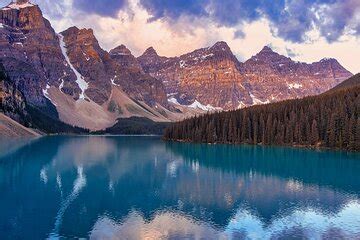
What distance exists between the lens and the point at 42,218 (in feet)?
133

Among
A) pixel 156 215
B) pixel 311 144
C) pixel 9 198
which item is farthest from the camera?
pixel 311 144

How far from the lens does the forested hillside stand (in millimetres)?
139625

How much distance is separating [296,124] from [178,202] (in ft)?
380

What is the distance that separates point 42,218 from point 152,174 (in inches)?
1437

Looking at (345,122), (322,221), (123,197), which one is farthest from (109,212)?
(345,122)

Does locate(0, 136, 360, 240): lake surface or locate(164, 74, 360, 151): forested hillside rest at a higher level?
locate(164, 74, 360, 151): forested hillside

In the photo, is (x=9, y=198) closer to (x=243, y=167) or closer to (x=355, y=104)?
(x=243, y=167)

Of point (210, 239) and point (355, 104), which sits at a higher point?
point (355, 104)

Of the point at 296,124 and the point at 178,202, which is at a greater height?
the point at 296,124

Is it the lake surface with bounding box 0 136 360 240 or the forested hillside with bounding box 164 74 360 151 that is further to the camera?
the forested hillside with bounding box 164 74 360 151

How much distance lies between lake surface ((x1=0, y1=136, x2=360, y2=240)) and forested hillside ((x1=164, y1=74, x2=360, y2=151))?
191 ft

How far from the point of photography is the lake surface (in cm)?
3741

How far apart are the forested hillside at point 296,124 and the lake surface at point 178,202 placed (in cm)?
5819

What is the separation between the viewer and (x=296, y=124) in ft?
516
